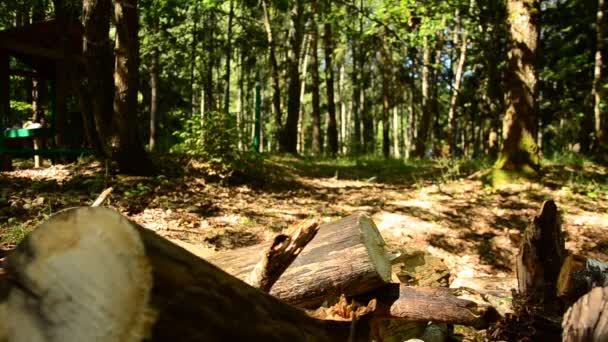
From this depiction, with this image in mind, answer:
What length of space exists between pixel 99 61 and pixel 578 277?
776 cm

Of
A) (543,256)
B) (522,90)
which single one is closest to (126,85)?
(543,256)

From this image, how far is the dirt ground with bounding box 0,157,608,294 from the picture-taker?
591 cm

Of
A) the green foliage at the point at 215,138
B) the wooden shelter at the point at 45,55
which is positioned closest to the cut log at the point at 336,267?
the green foliage at the point at 215,138

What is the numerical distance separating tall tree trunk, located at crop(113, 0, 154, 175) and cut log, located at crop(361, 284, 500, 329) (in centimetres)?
564

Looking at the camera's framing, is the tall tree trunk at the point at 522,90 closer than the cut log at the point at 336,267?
No

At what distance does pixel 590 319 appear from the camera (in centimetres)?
207

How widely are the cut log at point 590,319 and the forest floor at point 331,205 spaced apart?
227cm

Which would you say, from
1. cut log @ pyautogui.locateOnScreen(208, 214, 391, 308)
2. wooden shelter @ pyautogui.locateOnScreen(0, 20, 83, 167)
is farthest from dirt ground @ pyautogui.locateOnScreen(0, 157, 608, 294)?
cut log @ pyautogui.locateOnScreen(208, 214, 391, 308)

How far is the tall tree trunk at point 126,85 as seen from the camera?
7180mm

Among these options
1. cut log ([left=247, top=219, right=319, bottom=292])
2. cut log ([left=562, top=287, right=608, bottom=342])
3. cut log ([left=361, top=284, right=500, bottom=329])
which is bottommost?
cut log ([left=361, top=284, right=500, bottom=329])

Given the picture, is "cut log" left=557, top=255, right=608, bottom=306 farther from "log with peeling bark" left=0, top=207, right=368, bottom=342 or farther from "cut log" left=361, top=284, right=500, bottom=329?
"log with peeling bark" left=0, top=207, right=368, bottom=342

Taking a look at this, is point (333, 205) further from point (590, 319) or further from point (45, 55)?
point (45, 55)

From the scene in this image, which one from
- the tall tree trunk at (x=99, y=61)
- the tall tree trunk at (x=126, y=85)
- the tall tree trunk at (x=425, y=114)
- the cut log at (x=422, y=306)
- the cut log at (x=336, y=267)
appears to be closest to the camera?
the cut log at (x=336, y=267)

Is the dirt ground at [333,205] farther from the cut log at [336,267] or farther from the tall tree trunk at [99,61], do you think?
the cut log at [336,267]
